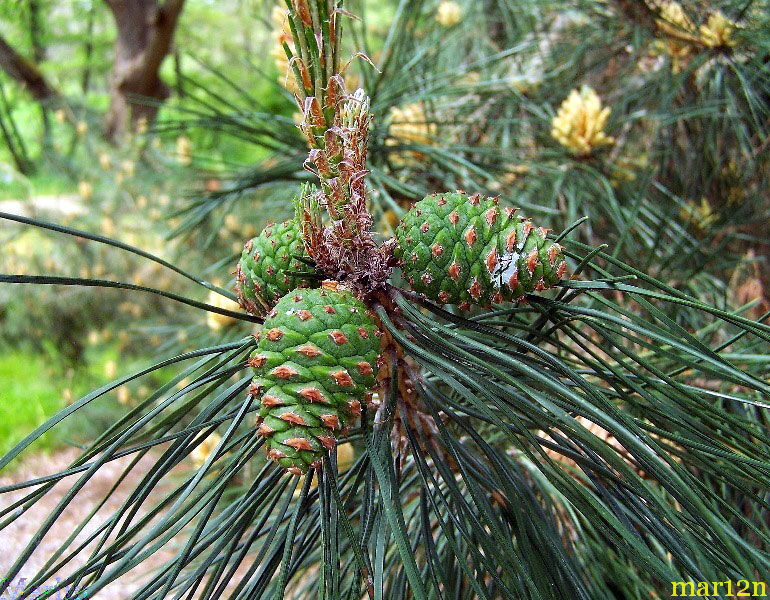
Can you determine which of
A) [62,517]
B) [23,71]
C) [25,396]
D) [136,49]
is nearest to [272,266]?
[62,517]

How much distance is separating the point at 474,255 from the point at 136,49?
7.80 ft

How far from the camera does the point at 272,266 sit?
0.30 meters

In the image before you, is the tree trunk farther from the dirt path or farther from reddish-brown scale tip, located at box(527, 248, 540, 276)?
reddish-brown scale tip, located at box(527, 248, 540, 276)

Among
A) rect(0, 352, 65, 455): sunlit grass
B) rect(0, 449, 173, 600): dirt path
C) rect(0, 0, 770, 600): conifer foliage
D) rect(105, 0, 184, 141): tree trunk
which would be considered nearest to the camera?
rect(0, 0, 770, 600): conifer foliage

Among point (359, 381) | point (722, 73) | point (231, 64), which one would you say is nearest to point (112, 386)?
point (359, 381)

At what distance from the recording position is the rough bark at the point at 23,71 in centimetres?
219

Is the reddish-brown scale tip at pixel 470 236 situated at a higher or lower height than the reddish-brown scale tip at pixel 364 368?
higher

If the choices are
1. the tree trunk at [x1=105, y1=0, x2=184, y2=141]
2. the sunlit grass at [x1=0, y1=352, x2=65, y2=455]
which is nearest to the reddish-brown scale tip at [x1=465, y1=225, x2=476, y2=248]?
the sunlit grass at [x1=0, y1=352, x2=65, y2=455]

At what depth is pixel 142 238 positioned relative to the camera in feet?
4.97

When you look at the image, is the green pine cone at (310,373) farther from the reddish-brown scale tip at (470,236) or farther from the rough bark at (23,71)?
the rough bark at (23,71)

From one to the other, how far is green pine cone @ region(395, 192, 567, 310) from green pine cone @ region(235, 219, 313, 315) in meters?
0.05

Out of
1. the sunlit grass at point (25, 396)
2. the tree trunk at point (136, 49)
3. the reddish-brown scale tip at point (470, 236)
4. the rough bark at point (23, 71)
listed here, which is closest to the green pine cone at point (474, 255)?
the reddish-brown scale tip at point (470, 236)

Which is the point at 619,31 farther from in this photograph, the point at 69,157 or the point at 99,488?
the point at 69,157

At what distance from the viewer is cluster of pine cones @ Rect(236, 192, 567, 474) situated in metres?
0.24
